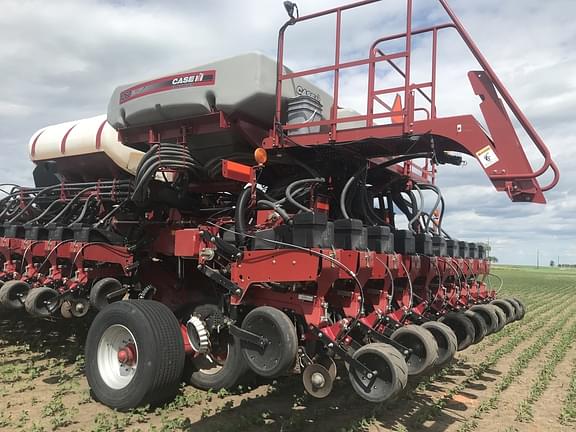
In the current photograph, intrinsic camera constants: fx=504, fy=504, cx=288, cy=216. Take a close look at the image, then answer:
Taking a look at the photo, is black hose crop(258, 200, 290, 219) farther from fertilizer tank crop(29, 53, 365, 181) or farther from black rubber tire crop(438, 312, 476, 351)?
black rubber tire crop(438, 312, 476, 351)

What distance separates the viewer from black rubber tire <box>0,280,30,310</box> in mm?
6137

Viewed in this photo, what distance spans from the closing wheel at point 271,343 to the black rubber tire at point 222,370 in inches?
34.4

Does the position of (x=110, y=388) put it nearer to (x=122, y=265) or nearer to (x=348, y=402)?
(x=122, y=265)

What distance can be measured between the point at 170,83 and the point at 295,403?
11.3 ft

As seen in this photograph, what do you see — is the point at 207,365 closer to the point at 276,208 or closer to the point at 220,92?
the point at 276,208

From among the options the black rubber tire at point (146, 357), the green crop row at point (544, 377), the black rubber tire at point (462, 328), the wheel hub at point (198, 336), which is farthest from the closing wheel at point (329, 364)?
the green crop row at point (544, 377)

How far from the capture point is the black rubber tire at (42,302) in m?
5.70

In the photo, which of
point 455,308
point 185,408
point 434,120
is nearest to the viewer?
point 434,120

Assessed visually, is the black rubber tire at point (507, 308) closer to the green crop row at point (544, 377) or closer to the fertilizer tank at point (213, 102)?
the green crop row at point (544, 377)

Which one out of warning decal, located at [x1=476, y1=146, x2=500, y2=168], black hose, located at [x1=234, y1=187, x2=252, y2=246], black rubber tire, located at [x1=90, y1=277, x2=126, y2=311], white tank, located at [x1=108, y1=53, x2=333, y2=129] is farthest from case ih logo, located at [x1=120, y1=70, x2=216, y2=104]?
warning decal, located at [x1=476, y1=146, x2=500, y2=168]

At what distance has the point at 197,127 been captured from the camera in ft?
17.0

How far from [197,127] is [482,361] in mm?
5098

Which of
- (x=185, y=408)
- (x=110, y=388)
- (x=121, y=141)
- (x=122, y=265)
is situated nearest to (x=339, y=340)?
(x=185, y=408)

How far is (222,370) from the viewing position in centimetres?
493
